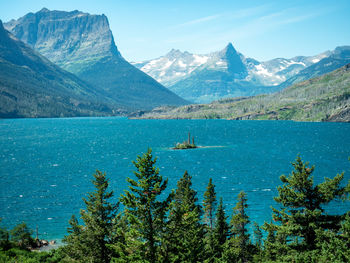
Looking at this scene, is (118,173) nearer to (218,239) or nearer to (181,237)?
(218,239)

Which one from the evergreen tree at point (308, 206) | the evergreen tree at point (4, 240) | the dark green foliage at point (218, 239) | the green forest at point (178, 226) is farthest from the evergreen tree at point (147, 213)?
the evergreen tree at point (4, 240)

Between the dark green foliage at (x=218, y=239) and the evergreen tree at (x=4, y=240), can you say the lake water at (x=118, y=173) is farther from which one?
the dark green foliage at (x=218, y=239)

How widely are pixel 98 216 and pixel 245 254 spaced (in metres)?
27.7

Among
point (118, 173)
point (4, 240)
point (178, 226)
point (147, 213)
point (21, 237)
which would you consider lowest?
point (21, 237)

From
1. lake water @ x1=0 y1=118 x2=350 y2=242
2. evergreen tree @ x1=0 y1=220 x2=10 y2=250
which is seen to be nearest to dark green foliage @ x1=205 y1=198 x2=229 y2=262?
lake water @ x1=0 y1=118 x2=350 y2=242

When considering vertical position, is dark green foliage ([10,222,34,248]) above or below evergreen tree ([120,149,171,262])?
below

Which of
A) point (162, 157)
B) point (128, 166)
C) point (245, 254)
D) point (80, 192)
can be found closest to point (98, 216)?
point (245, 254)

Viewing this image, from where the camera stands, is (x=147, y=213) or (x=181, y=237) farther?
(x=181, y=237)

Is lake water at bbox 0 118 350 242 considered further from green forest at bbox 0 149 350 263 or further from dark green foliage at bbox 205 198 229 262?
green forest at bbox 0 149 350 263

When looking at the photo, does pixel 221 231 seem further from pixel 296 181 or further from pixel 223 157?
pixel 223 157

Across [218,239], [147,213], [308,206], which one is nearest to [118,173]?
[218,239]

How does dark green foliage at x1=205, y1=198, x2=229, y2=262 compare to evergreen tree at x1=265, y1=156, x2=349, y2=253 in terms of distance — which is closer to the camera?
evergreen tree at x1=265, y1=156, x2=349, y2=253

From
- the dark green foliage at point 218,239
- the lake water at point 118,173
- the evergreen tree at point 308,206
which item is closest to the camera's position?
the evergreen tree at point 308,206

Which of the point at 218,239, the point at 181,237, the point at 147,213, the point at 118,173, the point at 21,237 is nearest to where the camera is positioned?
the point at 147,213
